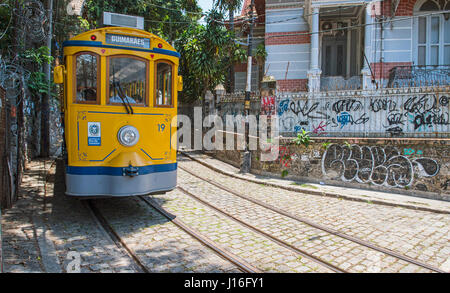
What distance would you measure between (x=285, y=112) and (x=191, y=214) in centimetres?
644

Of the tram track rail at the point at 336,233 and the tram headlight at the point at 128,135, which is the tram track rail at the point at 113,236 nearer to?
the tram headlight at the point at 128,135

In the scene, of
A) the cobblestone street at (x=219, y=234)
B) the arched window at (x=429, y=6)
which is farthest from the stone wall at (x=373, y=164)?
the arched window at (x=429, y=6)

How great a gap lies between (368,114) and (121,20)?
817cm

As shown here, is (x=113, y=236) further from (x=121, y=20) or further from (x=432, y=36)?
(x=432, y=36)

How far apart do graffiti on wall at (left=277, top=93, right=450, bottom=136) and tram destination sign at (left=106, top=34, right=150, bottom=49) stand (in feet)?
21.9

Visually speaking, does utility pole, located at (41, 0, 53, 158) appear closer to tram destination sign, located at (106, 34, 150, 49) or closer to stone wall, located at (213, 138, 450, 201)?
tram destination sign, located at (106, 34, 150, 49)

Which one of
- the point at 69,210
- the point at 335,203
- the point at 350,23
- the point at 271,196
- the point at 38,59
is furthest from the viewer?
the point at 350,23

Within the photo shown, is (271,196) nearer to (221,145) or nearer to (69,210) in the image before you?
(69,210)

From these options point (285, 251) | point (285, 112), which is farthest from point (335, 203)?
point (285, 112)

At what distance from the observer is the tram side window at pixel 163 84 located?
7.00m

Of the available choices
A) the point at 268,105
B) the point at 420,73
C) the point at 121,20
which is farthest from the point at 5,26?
the point at 420,73

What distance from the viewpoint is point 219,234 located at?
20.0 ft

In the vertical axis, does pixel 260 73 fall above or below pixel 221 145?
above

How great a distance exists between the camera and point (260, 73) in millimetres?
20672
